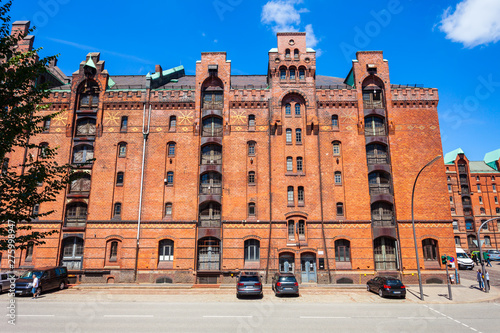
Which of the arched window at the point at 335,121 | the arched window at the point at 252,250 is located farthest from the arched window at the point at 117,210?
the arched window at the point at 335,121

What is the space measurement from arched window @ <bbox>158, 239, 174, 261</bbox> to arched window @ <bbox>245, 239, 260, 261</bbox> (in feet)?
23.4

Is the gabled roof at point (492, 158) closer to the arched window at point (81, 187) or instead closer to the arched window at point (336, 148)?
the arched window at point (336, 148)

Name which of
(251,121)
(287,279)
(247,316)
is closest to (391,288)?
(287,279)

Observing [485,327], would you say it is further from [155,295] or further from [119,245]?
[119,245]

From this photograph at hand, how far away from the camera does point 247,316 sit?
1672 cm

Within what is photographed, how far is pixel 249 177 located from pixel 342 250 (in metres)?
11.2

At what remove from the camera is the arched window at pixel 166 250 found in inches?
1170

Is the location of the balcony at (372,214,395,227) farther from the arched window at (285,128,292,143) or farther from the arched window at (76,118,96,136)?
the arched window at (76,118,96,136)

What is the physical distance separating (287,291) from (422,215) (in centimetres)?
1656

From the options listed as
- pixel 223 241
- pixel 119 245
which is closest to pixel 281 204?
pixel 223 241

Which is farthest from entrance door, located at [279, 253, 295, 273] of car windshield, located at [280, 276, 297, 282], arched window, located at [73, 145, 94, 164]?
arched window, located at [73, 145, 94, 164]

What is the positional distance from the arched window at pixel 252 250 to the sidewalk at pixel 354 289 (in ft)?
9.46

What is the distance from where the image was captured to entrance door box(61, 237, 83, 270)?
2939cm

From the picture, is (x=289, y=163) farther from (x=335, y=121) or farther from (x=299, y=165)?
(x=335, y=121)
